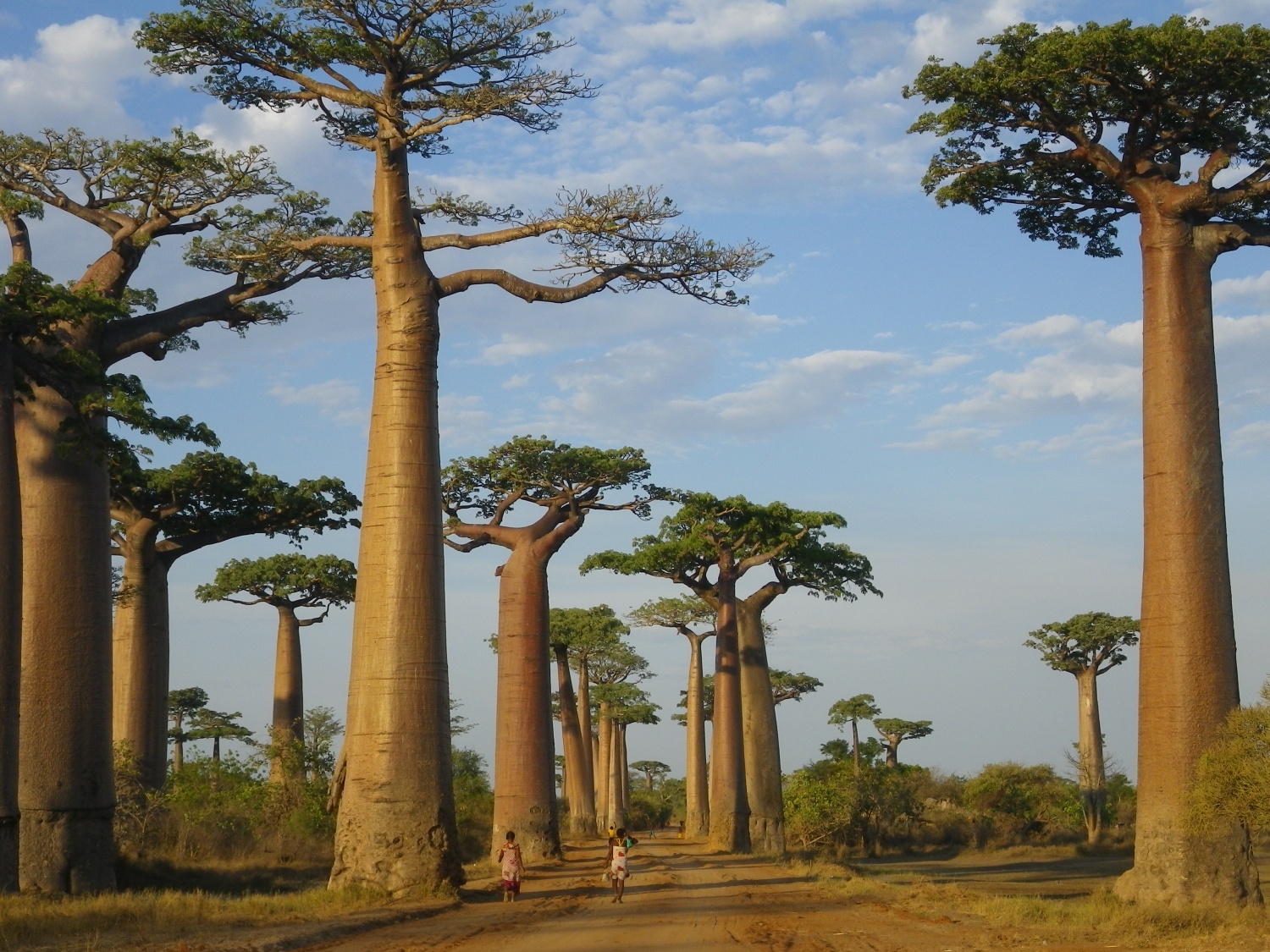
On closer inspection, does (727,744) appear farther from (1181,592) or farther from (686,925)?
(686,925)

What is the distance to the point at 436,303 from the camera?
13.7 meters

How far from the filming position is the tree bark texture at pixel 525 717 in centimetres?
2012

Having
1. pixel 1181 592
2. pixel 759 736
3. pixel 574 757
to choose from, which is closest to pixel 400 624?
pixel 1181 592

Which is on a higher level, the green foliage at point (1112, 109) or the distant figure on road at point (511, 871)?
the green foliage at point (1112, 109)

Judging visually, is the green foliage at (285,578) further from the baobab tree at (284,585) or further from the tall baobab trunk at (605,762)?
the tall baobab trunk at (605,762)

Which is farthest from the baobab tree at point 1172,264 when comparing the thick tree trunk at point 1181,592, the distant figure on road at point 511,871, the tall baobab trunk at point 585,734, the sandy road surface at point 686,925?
the tall baobab trunk at point 585,734

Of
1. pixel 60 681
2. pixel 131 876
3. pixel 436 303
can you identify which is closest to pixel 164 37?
pixel 436 303

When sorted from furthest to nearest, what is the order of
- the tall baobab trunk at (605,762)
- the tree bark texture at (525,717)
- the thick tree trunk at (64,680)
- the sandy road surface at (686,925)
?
the tall baobab trunk at (605,762), the tree bark texture at (525,717), the thick tree trunk at (64,680), the sandy road surface at (686,925)

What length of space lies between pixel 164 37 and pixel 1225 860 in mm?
13079

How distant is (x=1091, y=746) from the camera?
3562 cm

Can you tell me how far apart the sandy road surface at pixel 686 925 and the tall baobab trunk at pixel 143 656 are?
A: 8.31 m

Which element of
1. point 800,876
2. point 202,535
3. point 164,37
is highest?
point 164,37

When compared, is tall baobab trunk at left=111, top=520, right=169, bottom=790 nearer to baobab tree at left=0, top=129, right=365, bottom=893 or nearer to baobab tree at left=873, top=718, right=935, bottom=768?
baobab tree at left=0, top=129, right=365, bottom=893

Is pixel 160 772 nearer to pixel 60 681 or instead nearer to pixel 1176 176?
pixel 60 681
